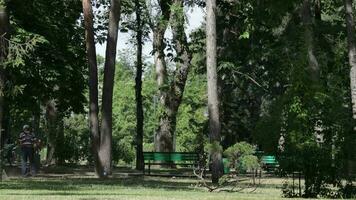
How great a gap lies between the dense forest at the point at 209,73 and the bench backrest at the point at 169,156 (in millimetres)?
1989

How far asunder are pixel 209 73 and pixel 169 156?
7196 mm

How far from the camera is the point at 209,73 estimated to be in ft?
81.5

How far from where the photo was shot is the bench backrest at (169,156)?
30.3 metres

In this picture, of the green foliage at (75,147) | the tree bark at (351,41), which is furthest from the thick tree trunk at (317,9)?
the green foliage at (75,147)

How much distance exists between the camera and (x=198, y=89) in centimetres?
8312

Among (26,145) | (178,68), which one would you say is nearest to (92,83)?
Result: (26,145)

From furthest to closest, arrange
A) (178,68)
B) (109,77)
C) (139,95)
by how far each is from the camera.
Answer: (178,68)
(139,95)
(109,77)

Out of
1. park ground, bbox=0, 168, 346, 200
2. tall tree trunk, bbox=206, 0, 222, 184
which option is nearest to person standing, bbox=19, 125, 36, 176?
park ground, bbox=0, 168, 346, 200

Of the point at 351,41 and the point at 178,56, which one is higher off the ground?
the point at 178,56

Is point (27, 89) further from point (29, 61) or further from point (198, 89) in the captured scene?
point (198, 89)

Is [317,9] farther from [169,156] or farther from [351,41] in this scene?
[169,156]

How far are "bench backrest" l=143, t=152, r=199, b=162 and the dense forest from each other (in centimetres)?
199

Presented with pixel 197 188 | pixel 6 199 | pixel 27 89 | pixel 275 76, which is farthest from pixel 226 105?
pixel 6 199

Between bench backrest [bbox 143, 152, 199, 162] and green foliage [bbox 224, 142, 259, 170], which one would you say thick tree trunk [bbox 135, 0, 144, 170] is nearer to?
bench backrest [bbox 143, 152, 199, 162]
